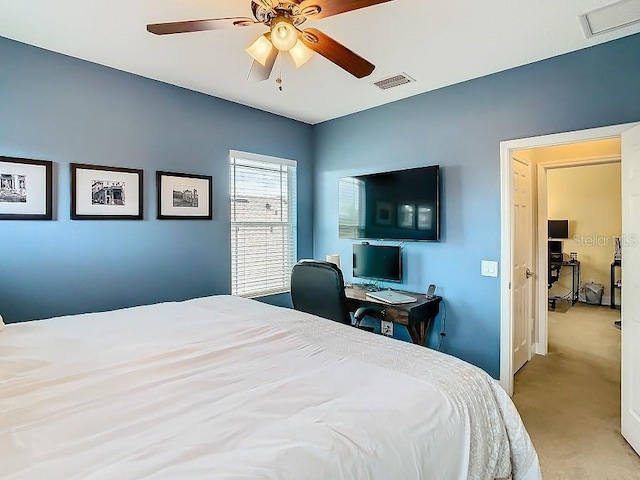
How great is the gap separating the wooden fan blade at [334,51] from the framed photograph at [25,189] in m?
2.10

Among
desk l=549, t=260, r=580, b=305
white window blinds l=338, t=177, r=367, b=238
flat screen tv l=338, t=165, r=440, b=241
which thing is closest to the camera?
flat screen tv l=338, t=165, r=440, b=241

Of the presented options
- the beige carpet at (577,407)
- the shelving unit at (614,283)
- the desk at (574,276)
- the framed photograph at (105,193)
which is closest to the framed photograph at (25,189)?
the framed photograph at (105,193)

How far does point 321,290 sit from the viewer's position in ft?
9.22

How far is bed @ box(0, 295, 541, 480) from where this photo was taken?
90 cm

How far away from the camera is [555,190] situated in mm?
6961

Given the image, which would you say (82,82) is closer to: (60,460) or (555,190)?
(60,460)

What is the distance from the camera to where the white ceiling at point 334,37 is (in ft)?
6.84

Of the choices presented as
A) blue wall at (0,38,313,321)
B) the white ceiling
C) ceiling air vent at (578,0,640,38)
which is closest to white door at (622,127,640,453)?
ceiling air vent at (578,0,640,38)

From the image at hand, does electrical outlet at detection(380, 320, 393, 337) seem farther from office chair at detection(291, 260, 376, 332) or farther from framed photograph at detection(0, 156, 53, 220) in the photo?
framed photograph at detection(0, 156, 53, 220)

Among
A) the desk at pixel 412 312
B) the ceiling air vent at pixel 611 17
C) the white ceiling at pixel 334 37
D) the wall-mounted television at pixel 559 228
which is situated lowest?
the desk at pixel 412 312

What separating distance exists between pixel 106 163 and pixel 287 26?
6.52 ft

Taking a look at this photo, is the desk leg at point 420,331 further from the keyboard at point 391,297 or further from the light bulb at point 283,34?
the light bulb at point 283,34

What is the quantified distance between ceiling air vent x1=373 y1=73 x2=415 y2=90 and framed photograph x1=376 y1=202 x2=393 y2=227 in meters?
1.10

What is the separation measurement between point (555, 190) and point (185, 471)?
7.94 meters
